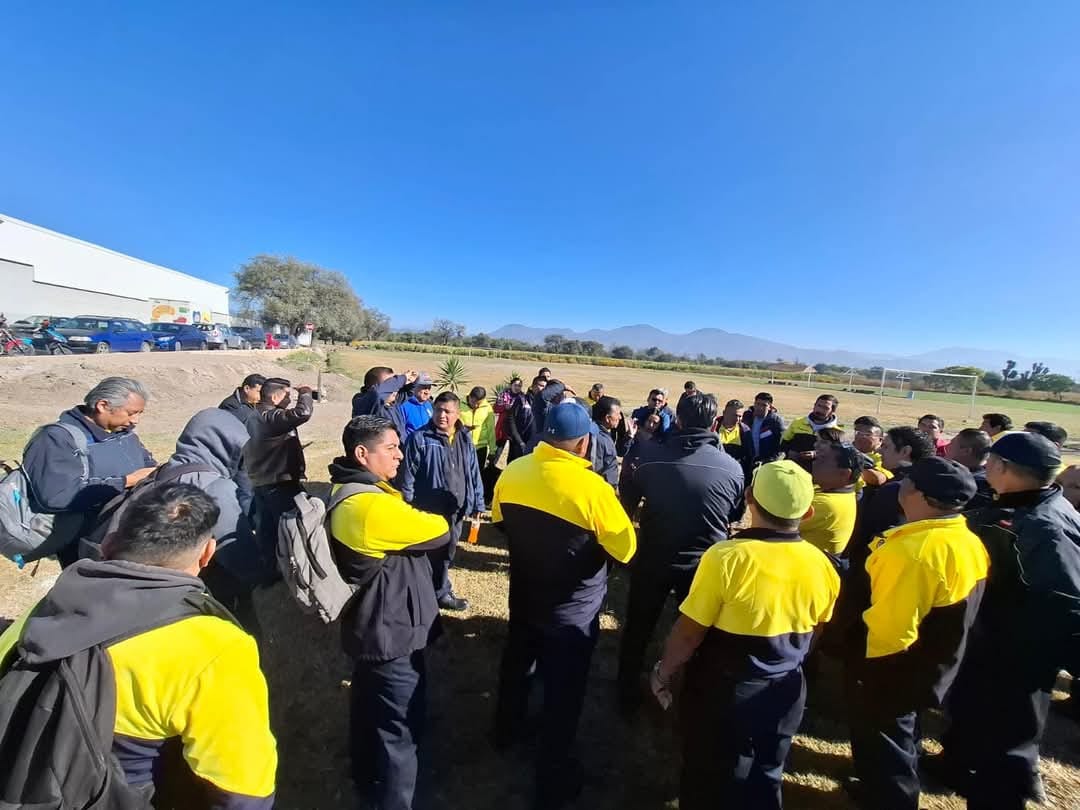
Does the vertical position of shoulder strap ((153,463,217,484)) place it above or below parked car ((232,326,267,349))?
below

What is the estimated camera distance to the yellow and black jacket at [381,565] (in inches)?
82.2

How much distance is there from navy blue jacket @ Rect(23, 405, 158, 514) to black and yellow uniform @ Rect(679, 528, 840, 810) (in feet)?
11.2

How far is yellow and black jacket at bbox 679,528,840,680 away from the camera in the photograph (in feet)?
6.26

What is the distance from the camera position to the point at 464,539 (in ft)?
19.7

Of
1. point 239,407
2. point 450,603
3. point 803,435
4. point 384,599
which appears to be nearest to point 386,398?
point 239,407

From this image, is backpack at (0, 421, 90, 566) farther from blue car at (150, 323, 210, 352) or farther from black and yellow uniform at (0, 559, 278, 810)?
blue car at (150, 323, 210, 352)

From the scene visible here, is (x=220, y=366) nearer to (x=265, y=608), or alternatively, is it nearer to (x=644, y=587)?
(x=265, y=608)

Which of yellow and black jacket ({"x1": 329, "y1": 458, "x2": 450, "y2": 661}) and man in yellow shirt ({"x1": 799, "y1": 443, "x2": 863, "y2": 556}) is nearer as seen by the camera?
yellow and black jacket ({"x1": 329, "y1": 458, "x2": 450, "y2": 661})

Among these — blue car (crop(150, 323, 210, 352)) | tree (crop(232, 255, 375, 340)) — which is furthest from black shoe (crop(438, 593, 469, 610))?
tree (crop(232, 255, 375, 340))

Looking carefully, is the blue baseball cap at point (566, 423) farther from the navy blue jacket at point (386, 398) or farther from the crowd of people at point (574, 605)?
the navy blue jacket at point (386, 398)

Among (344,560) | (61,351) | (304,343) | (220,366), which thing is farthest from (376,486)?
(304,343)

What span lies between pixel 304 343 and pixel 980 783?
154ft

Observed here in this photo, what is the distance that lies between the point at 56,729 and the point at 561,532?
71.5 inches

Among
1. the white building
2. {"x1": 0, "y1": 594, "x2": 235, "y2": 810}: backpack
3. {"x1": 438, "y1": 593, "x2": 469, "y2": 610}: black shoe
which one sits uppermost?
the white building
